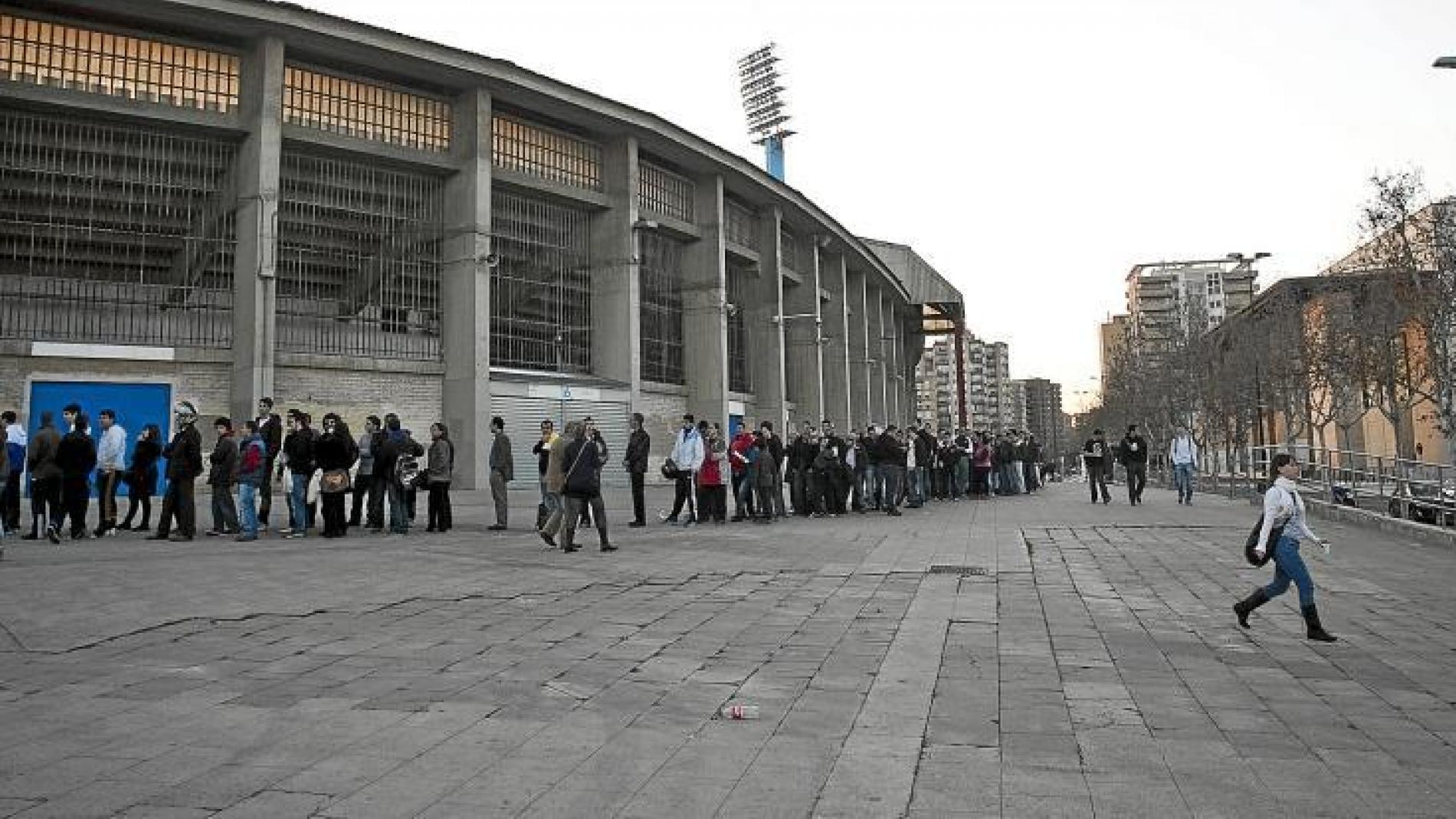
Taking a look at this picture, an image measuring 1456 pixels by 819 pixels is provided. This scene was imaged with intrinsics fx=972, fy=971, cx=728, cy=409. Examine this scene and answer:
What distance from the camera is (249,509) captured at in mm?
13141

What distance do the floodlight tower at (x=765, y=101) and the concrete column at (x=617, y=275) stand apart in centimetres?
3246

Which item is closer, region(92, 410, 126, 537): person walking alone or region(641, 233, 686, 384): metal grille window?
region(92, 410, 126, 537): person walking alone

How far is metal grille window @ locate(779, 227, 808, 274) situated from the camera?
42.8 metres

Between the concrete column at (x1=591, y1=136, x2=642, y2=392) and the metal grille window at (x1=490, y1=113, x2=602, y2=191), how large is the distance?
20.0 inches

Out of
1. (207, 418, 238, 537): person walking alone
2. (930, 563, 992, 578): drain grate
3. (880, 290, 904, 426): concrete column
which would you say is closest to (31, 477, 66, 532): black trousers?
(207, 418, 238, 537): person walking alone

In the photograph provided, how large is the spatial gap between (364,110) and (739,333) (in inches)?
717

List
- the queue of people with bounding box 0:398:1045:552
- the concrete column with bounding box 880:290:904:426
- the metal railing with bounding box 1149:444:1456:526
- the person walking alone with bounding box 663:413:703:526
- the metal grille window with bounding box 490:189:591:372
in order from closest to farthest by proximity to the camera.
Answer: the queue of people with bounding box 0:398:1045:552 < the metal railing with bounding box 1149:444:1456:526 < the person walking alone with bounding box 663:413:703:526 < the metal grille window with bounding box 490:189:591:372 < the concrete column with bounding box 880:290:904:426

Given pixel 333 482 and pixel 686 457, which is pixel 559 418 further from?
pixel 333 482

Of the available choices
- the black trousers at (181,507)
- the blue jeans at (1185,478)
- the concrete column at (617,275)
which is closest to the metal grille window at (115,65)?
the concrete column at (617,275)

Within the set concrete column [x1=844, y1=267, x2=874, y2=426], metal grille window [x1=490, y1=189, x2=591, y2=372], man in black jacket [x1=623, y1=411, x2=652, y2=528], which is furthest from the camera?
concrete column [x1=844, y1=267, x2=874, y2=426]

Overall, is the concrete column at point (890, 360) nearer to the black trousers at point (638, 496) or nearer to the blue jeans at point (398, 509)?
the black trousers at point (638, 496)

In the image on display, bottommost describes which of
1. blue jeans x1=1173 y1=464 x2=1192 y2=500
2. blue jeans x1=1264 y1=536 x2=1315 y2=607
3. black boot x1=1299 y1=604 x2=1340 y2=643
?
black boot x1=1299 y1=604 x2=1340 y2=643

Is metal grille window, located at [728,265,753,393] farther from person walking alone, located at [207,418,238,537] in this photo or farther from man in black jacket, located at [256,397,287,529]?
person walking alone, located at [207,418,238,537]

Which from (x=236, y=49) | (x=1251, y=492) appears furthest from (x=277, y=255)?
(x=1251, y=492)
